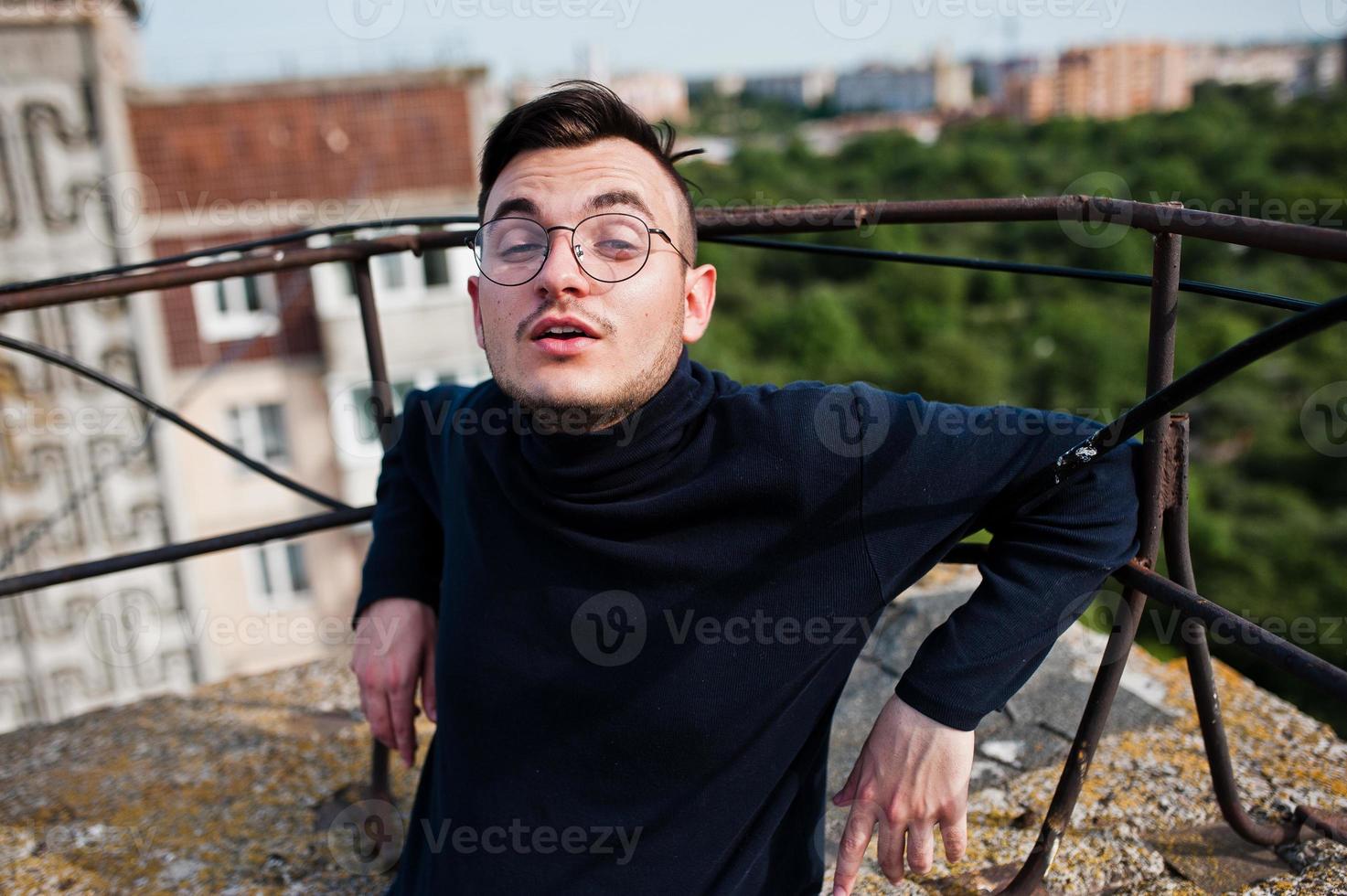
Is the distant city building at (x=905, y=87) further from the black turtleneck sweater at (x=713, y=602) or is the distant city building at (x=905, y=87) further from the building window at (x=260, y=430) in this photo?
the black turtleneck sweater at (x=713, y=602)

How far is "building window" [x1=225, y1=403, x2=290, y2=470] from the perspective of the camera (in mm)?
17500

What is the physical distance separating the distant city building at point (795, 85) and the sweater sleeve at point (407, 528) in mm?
80926

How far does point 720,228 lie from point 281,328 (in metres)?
16.9

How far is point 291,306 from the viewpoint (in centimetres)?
1720

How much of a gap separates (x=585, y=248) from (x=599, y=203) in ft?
0.26

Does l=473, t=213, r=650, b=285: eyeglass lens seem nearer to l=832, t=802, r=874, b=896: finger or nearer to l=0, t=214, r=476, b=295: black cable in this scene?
l=0, t=214, r=476, b=295: black cable

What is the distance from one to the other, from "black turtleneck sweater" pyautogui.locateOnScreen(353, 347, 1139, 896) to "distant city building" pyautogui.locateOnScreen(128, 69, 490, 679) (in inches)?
563

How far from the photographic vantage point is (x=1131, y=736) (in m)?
2.07

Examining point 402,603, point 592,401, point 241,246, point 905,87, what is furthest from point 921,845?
point 905,87

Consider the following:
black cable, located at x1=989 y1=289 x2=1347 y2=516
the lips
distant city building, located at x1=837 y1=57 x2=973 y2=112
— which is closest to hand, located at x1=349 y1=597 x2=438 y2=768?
the lips

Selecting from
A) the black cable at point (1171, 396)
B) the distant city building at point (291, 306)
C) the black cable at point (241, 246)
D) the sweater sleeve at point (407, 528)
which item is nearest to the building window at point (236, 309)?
the distant city building at point (291, 306)

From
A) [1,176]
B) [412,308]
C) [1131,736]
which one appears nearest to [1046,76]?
[412,308]

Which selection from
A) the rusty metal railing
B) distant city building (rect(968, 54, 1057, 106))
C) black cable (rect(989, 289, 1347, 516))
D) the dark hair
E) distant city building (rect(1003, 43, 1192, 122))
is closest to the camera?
black cable (rect(989, 289, 1347, 516))

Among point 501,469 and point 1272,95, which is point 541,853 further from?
point 1272,95
